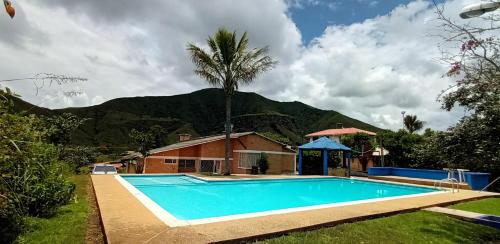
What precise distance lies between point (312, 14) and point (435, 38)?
12477 mm

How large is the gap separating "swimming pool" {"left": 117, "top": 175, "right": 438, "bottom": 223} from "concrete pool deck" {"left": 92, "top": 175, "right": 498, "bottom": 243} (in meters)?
0.67

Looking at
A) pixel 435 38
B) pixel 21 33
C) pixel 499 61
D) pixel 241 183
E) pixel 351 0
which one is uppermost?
pixel 351 0

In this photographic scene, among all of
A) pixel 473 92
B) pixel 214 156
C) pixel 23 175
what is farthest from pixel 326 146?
pixel 23 175

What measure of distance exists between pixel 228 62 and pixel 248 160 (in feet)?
33.8

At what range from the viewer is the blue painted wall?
672 inches

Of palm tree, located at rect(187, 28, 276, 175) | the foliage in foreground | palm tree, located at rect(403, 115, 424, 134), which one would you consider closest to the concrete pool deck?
the foliage in foreground

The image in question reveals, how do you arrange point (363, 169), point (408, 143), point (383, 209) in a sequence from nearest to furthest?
1. point (383, 209)
2. point (408, 143)
3. point (363, 169)

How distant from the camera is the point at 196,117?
4481 inches

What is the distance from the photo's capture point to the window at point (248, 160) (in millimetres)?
28781

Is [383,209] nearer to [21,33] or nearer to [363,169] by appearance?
[21,33]

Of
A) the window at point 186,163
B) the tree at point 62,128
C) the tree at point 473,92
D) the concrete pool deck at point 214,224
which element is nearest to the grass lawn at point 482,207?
the concrete pool deck at point 214,224

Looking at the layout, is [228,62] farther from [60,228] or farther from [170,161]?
[60,228]

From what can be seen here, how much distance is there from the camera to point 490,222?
816cm

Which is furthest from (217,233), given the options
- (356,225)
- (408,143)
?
(408,143)
